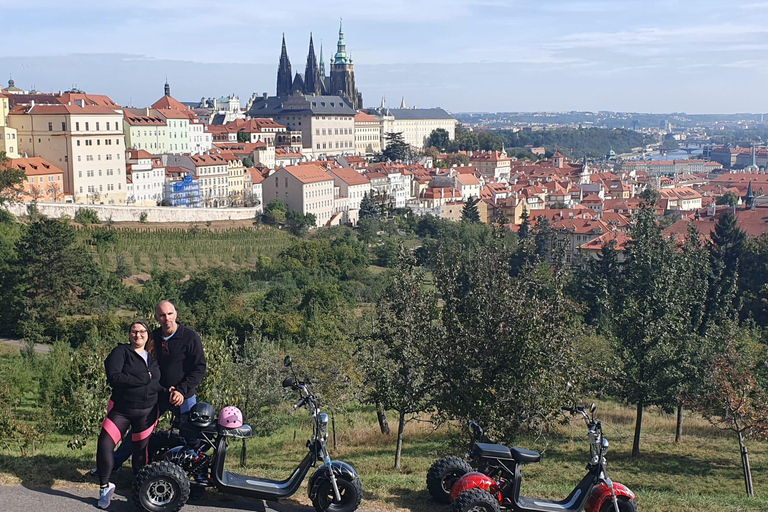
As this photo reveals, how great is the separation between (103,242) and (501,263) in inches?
1492

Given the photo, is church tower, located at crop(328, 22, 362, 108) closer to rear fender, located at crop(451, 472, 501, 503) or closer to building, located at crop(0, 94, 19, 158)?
building, located at crop(0, 94, 19, 158)

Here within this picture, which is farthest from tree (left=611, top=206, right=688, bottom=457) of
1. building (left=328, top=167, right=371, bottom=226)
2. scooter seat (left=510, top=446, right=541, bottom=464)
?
building (left=328, top=167, right=371, bottom=226)

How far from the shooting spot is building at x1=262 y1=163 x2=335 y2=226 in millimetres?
65625

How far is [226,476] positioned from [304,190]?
2339 inches

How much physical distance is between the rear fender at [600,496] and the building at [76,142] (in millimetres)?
50250

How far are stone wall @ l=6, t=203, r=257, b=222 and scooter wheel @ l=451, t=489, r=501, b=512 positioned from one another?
43947 mm

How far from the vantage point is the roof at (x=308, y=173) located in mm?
66188

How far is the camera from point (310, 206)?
217 ft

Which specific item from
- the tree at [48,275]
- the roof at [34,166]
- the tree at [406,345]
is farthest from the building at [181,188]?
the tree at [406,345]

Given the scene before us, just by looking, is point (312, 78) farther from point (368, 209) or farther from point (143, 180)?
point (143, 180)

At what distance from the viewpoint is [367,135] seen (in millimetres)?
110500

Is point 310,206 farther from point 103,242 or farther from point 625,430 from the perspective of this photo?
point 625,430

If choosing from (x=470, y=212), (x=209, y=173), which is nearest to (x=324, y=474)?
(x=209, y=173)

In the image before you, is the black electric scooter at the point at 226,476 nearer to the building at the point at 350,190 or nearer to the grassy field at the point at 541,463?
the grassy field at the point at 541,463
